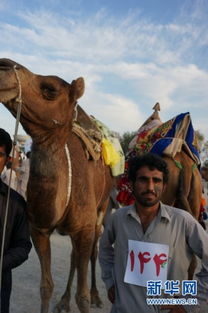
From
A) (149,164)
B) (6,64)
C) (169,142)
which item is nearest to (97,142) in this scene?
(169,142)

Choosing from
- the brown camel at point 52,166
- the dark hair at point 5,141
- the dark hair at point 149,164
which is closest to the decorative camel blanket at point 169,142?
Result: the brown camel at point 52,166

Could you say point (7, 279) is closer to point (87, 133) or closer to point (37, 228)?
point (37, 228)

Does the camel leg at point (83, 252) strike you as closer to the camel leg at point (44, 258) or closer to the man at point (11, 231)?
the camel leg at point (44, 258)

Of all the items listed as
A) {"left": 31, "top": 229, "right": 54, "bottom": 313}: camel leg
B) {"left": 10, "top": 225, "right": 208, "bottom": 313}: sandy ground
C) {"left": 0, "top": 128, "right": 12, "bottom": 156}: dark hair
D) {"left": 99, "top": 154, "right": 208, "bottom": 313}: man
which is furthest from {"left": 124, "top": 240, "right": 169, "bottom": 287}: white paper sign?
{"left": 10, "top": 225, "right": 208, "bottom": 313}: sandy ground

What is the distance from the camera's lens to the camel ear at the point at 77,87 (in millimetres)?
3227

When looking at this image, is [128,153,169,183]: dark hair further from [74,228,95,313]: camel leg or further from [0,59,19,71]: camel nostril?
[74,228,95,313]: camel leg

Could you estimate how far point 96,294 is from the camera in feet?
17.2

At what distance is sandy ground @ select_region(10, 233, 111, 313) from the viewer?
16.0 ft

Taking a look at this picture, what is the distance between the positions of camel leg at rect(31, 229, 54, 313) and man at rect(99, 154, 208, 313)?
146cm

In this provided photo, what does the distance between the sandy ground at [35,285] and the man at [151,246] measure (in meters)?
2.68

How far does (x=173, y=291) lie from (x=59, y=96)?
1.75 meters

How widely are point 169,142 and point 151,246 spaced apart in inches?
114

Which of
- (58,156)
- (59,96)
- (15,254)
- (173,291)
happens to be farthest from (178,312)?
(59,96)

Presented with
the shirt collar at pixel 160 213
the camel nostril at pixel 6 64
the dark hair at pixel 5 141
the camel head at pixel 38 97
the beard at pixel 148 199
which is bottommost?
the shirt collar at pixel 160 213
